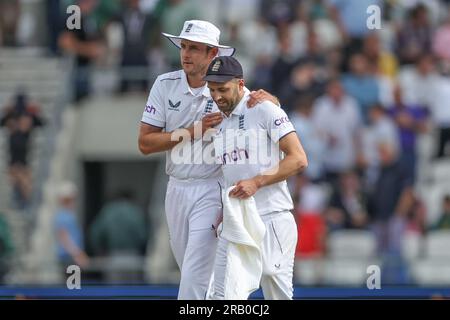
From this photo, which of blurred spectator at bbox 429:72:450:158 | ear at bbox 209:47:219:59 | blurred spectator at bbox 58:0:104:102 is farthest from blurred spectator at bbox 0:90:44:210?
ear at bbox 209:47:219:59

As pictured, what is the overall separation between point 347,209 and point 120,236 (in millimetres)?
2527

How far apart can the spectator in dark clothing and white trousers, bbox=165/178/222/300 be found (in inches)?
312

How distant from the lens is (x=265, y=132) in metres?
9.31

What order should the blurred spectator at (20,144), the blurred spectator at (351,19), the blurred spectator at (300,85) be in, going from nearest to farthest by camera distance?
the blurred spectator at (300,85) < the blurred spectator at (351,19) < the blurred spectator at (20,144)

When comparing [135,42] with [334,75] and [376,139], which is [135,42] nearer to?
[334,75]

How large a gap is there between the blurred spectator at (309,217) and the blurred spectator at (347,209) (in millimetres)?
97

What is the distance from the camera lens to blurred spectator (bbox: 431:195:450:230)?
52.7 ft

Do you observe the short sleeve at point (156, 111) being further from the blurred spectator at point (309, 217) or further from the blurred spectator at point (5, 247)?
the blurred spectator at point (5, 247)

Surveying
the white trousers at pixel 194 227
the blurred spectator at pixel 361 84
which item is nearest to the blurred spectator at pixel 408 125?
the blurred spectator at pixel 361 84

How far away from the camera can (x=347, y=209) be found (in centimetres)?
1614

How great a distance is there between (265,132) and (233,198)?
463mm

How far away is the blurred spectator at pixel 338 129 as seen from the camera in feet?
54.4
